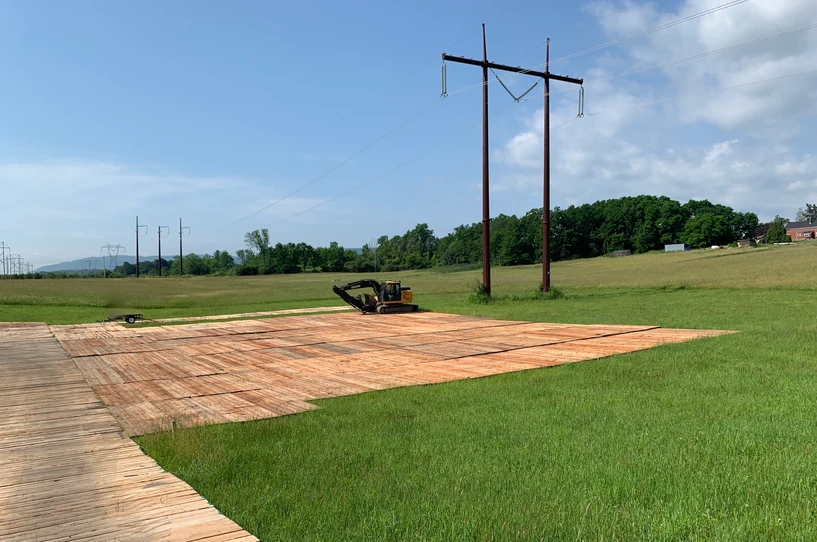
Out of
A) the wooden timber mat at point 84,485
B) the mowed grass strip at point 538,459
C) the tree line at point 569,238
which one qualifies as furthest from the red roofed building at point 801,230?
the wooden timber mat at point 84,485

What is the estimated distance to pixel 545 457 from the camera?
5.78m

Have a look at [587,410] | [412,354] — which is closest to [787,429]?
[587,410]

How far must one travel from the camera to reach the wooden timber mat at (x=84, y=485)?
441 centimetres

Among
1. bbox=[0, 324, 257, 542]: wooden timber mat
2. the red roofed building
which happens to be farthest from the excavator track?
the red roofed building

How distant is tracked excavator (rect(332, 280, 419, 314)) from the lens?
94.8ft

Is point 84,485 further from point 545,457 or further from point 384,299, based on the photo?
point 384,299

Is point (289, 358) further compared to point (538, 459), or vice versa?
point (289, 358)

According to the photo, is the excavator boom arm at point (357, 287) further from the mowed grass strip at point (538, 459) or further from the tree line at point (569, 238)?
the tree line at point (569, 238)

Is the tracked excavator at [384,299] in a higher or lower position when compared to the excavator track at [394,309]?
Answer: higher

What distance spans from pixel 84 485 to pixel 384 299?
77.9 ft

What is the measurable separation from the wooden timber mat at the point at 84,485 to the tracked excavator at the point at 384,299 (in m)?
19.2

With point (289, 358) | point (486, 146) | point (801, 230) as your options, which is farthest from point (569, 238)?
point (289, 358)

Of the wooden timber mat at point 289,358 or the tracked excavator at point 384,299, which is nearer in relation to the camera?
the wooden timber mat at point 289,358

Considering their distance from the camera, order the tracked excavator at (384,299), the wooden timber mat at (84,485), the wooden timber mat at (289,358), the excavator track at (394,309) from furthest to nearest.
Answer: the tracked excavator at (384,299) → the excavator track at (394,309) → the wooden timber mat at (289,358) → the wooden timber mat at (84,485)
